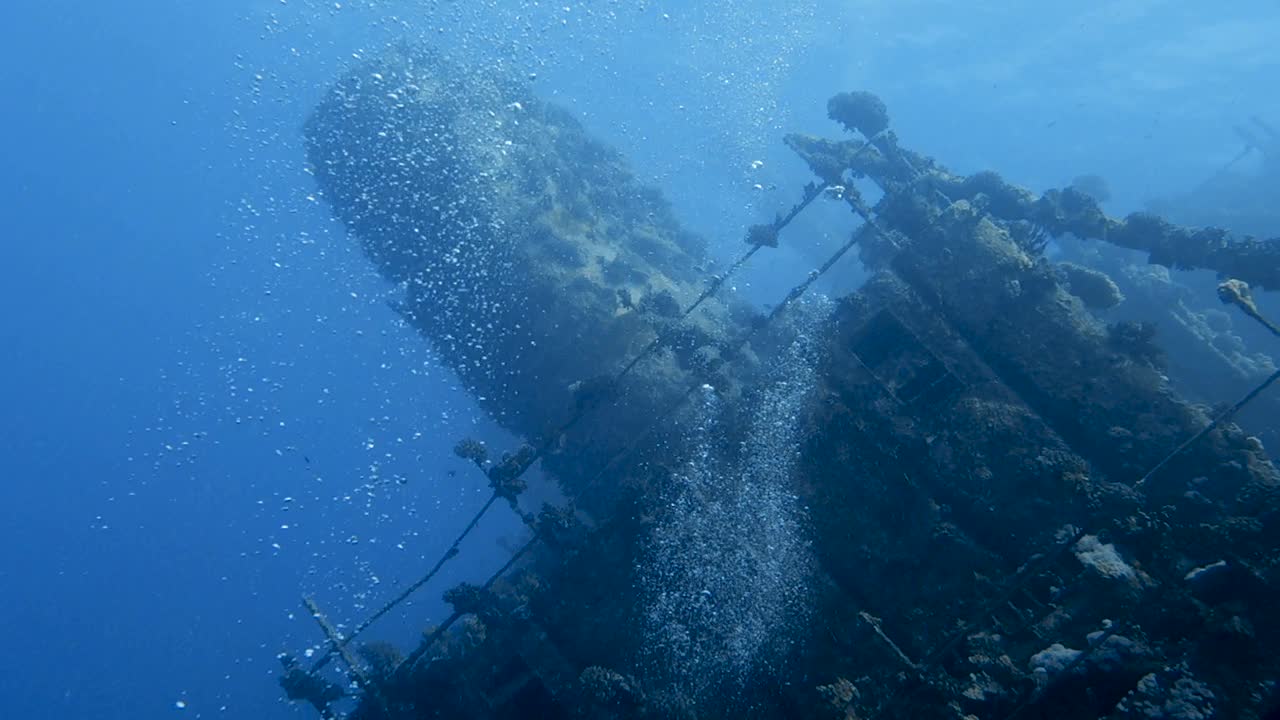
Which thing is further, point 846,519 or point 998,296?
point 998,296

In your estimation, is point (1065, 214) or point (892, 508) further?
point (1065, 214)

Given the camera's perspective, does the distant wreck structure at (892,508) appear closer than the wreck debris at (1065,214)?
Yes

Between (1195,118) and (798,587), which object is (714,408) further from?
(1195,118)

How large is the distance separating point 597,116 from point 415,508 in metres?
78.7

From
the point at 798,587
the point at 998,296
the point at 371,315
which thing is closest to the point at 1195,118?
→ the point at 998,296

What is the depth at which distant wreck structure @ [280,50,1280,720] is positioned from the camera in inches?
252

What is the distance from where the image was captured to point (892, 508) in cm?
844

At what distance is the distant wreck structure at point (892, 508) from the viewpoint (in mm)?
6395

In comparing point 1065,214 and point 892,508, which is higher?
point 1065,214

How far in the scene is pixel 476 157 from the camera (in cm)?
1722

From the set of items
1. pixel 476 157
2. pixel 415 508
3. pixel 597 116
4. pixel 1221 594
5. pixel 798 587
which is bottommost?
pixel 1221 594

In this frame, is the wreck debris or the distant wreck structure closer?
the distant wreck structure

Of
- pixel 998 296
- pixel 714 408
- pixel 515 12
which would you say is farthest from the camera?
pixel 515 12

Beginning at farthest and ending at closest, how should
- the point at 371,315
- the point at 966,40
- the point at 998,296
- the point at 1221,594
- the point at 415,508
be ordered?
1. the point at 371,315
2. the point at 415,508
3. the point at 966,40
4. the point at 998,296
5. the point at 1221,594
